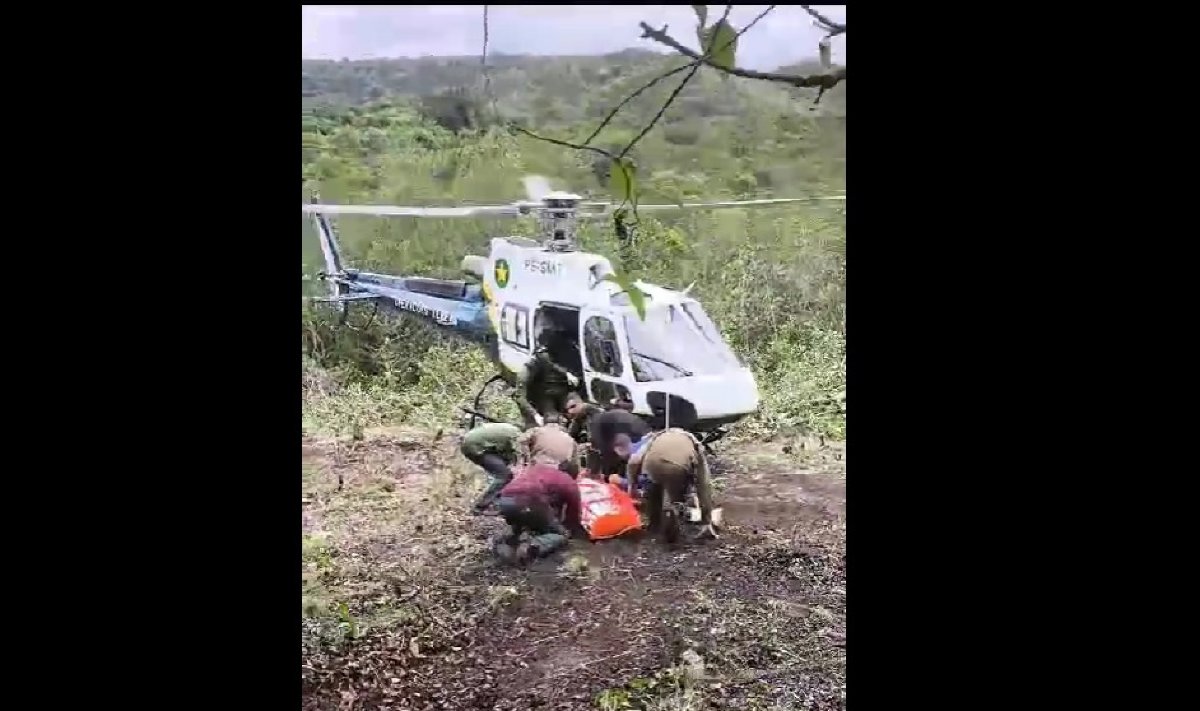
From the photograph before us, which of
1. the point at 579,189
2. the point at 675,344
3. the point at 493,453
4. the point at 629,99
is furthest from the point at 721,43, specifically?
the point at 493,453

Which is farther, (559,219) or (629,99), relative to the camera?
(559,219)

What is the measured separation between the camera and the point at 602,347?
1.88 meters

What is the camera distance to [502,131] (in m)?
1.77

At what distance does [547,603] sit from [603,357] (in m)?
0.47

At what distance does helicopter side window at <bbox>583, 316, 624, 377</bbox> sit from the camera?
6.12 feet

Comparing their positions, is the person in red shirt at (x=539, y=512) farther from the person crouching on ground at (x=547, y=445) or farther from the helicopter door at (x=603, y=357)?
the helicopter door at (x=603, y=357)

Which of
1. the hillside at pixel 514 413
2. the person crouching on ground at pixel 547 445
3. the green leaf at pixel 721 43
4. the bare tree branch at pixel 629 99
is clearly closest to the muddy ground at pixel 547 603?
the hillside at pixel 514 413

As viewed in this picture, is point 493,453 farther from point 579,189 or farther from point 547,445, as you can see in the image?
point 579,189

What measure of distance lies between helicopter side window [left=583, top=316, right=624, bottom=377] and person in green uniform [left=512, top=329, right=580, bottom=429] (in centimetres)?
5

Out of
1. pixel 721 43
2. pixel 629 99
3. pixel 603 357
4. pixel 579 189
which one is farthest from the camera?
pixel 603 357
